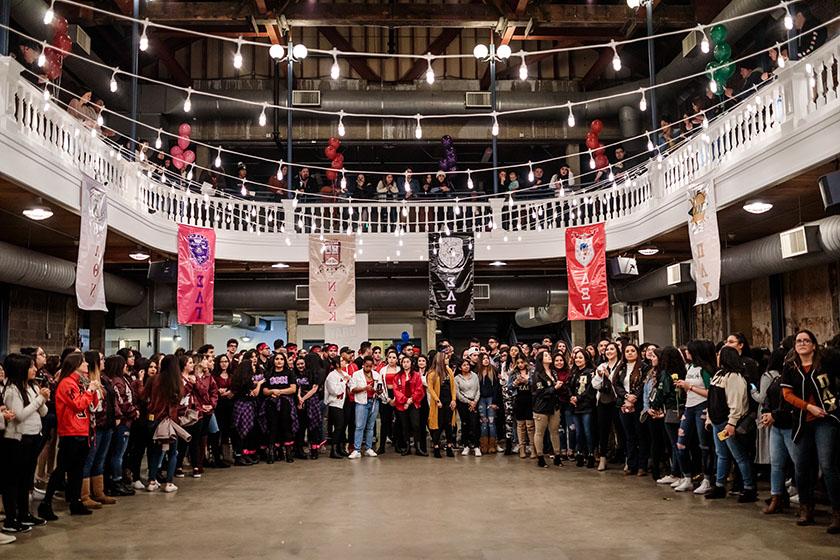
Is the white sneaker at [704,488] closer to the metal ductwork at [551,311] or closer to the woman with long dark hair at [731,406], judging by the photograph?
the woman with long dark hair at [731,406]

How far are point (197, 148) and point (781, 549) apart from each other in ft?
51.7

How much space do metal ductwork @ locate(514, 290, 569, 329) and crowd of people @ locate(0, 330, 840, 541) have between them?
2855mm

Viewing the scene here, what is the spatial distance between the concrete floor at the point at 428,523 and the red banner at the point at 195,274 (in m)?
3.67

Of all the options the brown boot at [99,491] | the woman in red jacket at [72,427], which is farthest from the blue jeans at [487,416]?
the woman in red jacket at [72,427]

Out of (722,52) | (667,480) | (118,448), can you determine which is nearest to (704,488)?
(667,480)

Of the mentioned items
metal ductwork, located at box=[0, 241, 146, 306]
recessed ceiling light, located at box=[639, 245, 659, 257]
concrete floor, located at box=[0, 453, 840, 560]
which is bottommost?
concrete floor, located at box=[0, 453, 840, 560]

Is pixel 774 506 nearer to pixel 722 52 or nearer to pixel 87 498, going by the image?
pixel 87 498

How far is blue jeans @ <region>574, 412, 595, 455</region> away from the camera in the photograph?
26.9 feet

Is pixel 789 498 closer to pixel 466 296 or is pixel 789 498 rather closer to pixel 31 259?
pixel 466 296

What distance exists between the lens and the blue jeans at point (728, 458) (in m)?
6.00

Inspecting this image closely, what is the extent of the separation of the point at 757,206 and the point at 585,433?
314 centimetres

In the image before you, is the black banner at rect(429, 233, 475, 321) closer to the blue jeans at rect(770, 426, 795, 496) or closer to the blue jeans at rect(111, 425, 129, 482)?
the blue jeans at rect(111, 425, 129, 482)

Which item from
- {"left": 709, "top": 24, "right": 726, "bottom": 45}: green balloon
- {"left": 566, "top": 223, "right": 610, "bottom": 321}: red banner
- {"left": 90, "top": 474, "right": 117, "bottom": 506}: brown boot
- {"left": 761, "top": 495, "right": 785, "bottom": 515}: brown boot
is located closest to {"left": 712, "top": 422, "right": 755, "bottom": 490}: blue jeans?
{"left": 761, "top": 495, "right": 785, "bottom": 515}: brown boot

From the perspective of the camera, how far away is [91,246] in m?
7.85
